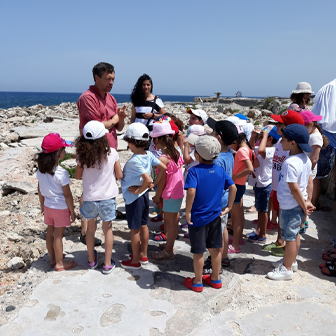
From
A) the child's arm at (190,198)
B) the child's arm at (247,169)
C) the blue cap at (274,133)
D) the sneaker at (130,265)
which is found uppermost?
the blue cap at (274,133)

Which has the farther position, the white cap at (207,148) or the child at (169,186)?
the child at (169,186)

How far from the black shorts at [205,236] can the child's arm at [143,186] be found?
58cm

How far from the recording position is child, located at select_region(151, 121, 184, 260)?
330cm

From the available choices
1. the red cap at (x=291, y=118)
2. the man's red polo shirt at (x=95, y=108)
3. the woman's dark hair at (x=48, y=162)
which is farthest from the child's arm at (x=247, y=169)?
the woman's dark hair at (x=48, y=162)

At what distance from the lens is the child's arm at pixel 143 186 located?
9.79 feet

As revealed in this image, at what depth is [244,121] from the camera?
3.75 meters

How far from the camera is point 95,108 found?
3408mm

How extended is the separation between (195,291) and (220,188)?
3.09ft

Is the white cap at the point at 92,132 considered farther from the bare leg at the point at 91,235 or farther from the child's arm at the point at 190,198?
the child's arm at the point at 190,198

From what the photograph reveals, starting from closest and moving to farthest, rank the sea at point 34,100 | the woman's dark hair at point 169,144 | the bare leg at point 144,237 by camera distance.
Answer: the bare leg at point 144,237 < the woman's dark hair at point 169,144 < the sea at point 34,100

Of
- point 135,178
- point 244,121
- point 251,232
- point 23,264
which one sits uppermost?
point 244,121

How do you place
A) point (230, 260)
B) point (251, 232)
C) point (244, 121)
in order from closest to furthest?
1. point (230, 260)
2. point (244, 121)
3. point (251, 232)

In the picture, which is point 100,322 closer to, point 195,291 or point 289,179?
point 195,291

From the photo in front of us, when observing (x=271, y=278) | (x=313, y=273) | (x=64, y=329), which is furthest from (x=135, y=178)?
(x=313, y=273)
